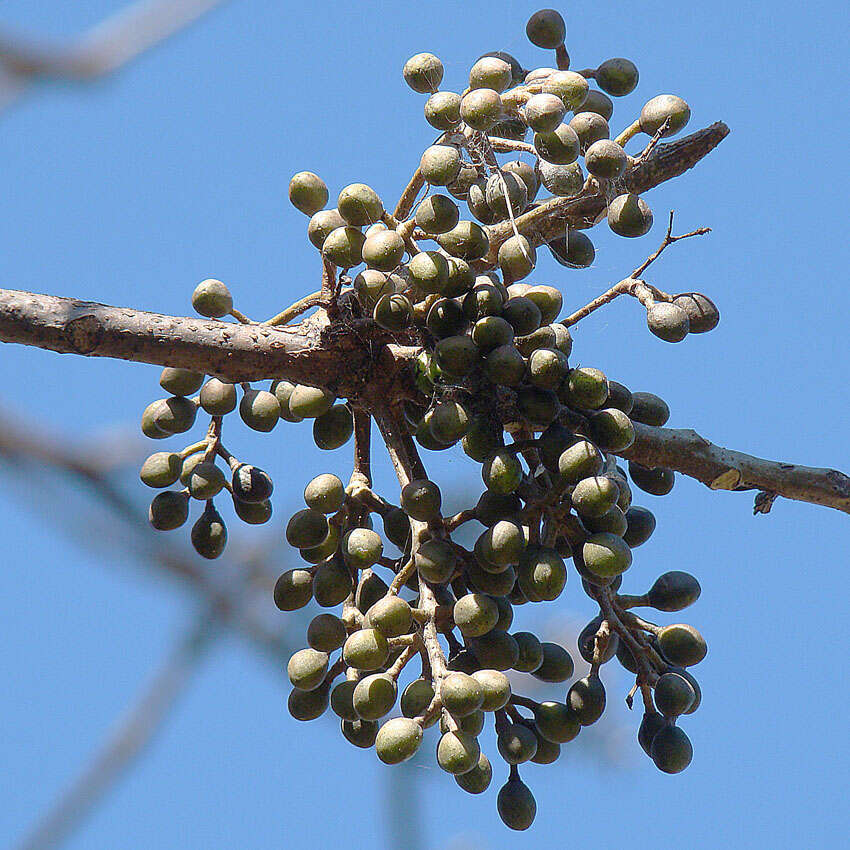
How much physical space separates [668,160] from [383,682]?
1.16m

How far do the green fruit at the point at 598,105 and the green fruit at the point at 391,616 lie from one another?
108 centimetres

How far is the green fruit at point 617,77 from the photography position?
228 centimetres

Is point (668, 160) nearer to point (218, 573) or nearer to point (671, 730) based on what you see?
point (671, 730)

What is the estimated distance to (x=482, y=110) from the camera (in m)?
1.93

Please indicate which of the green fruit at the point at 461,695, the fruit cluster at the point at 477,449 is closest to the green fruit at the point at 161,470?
the fruit cluster at the point at 477,449

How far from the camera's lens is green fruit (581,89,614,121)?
225 centimetres

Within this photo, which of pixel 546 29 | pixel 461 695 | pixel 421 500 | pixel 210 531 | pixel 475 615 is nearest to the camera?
pixel 461 695

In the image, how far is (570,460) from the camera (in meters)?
1.82

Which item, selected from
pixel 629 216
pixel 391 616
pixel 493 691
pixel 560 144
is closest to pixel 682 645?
pixel 493 691

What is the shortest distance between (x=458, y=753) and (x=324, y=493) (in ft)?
1.67

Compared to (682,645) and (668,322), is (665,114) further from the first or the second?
(682,645)

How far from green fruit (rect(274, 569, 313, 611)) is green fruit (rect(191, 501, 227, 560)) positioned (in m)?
0.25

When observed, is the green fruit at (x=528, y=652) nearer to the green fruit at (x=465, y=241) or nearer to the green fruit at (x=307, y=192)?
the green fruit at (x=465, y=241)

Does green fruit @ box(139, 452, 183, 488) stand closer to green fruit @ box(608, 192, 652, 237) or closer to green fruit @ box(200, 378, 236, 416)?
green fruit @ box(200, 378, 236, 416)
